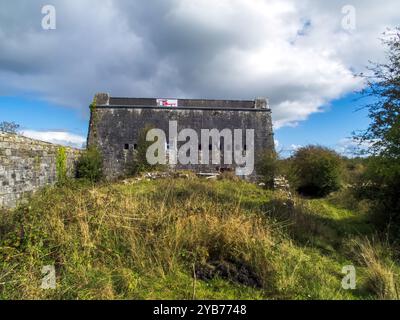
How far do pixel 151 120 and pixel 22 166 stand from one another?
16011 mm

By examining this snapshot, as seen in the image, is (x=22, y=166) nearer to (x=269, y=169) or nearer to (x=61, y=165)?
(x=61, y=165)

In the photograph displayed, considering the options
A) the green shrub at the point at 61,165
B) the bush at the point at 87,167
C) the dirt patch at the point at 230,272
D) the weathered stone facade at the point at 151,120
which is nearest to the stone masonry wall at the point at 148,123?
the weathered stone facade at the point at 151,120

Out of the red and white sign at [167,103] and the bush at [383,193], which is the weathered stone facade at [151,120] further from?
the bush at [383,193]

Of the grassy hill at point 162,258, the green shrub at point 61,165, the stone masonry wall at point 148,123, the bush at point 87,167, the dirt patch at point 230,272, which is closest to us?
the grassy hill at point 162,258

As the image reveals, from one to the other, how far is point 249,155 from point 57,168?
629 inches

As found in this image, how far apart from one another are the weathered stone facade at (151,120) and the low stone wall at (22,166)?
1143 centimetres

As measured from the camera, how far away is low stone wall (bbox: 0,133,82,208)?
9344mm

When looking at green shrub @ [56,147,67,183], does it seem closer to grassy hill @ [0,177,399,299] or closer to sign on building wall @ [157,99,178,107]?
grassy hill @ [0,177,399,299]

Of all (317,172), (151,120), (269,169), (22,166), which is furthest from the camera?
(151,120)

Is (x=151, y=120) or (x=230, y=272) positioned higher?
(x=151, y=120)

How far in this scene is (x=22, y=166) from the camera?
34.6 ft

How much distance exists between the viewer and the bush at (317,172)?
1706 centimetres

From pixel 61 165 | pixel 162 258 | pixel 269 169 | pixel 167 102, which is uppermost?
pixel 167 102

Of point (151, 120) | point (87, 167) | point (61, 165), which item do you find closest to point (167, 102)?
point (151, 120)
